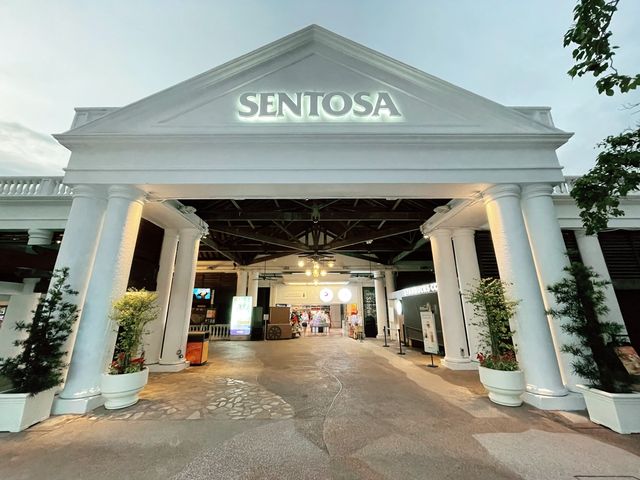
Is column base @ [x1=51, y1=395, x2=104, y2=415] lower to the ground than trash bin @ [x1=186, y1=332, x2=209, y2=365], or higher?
lower

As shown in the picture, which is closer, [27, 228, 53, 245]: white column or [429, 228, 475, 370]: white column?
[27, 228, 53, 245]: white column

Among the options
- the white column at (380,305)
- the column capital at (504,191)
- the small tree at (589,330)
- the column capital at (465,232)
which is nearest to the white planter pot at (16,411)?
the small tree at (589,330)

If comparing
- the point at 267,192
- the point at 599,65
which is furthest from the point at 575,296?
the point at 267,192

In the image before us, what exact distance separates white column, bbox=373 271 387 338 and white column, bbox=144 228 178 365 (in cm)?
1076

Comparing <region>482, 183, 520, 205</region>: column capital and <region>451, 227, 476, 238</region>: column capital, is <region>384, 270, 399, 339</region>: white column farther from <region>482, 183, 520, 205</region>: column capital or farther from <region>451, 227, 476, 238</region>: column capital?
<region>482, 183, 520, 205</region>: column capital

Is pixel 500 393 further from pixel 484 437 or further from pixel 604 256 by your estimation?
pixel 604 256

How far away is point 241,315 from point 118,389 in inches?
333

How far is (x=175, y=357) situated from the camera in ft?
20.5

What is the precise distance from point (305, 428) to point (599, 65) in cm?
529

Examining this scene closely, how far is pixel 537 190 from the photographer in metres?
4.36

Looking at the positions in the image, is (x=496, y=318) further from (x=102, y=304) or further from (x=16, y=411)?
(x=16, y=411)

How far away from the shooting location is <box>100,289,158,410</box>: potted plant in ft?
12.0

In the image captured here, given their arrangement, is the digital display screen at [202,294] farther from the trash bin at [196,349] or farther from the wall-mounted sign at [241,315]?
the trash bin at [196,349]

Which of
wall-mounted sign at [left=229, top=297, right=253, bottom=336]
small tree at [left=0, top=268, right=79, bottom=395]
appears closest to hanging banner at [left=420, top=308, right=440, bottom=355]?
small tree at [left=0, top=268, right=79, bottom=395]
